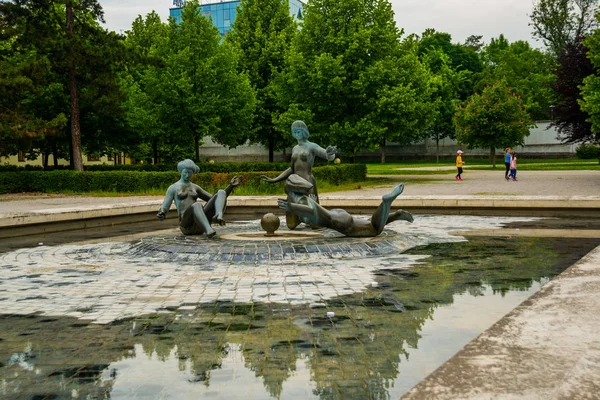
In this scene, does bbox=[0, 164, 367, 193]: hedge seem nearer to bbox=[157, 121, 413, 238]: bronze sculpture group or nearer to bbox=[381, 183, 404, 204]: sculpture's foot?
bbox=[157, 121, 413, 238]: bronze sculpture group

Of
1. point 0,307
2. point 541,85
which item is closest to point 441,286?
point 0,307

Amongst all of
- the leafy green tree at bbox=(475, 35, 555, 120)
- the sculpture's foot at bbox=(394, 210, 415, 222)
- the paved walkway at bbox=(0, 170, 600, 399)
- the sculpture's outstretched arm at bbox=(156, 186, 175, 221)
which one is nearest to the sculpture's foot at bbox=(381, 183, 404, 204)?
the sculpture's foot at bbox=(394, 210, 415, 222)

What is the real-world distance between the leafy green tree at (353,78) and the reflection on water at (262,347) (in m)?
23.8

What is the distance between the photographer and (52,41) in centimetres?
2975

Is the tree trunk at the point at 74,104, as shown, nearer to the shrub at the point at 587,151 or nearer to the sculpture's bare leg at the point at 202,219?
the sculpture's bare leg at the point at 202,219

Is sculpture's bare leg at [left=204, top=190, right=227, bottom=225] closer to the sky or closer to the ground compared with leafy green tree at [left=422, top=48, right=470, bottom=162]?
closer to the ground

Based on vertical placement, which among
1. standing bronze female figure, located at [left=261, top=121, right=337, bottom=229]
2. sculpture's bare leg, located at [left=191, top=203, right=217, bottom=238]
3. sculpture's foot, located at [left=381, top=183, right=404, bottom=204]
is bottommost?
sculpture's bare leg, located at [left=191, top=203, right=217, bottom=238]

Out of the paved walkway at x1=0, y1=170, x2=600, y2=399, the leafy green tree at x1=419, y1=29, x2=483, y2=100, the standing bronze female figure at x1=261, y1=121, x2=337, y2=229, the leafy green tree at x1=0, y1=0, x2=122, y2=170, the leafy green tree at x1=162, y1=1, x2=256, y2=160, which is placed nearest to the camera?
the paved walkway at x1=0, y1=170, x2=600, y2=399

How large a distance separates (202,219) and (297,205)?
1.82m

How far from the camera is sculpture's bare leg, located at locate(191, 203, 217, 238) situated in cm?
1150

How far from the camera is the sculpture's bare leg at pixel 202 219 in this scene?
453 inches

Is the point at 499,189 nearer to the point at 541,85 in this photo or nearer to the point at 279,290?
the point at 279,290

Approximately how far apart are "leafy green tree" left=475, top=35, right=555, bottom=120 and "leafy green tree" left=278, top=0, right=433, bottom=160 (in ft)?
100

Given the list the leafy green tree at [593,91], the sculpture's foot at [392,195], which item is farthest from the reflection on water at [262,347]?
the leafy green tree at [593,91]
